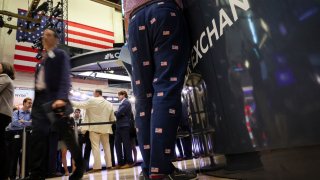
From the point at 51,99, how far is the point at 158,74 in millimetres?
1196

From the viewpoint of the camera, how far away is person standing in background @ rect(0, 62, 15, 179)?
8.93 feet

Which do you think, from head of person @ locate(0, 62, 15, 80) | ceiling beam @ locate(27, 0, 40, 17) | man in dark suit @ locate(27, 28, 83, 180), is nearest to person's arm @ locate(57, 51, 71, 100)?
man in dark suit @ locate(27, 28, 83, 180)

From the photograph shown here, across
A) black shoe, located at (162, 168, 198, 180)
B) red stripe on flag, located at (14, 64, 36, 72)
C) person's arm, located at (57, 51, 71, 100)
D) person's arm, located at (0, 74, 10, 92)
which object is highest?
red stripe on flag, located at (14, 64, 36, 72)

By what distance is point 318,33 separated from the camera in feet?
2.24

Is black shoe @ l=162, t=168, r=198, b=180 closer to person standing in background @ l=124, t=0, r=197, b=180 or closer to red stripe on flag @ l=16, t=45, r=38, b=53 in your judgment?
person standing in background @ l=124, t=0, r=197, b=180

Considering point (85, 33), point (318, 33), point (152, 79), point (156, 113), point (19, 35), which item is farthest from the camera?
point (85, 33)

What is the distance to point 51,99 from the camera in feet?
6.88

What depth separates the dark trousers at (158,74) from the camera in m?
1.14

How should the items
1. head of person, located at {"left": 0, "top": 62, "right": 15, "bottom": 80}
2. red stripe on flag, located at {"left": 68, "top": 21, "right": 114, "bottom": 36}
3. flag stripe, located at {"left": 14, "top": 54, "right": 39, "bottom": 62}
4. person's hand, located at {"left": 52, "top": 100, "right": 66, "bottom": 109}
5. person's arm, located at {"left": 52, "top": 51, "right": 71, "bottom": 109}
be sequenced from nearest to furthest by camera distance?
1. person's hand, located at {"left": 52, "top": 100, "right": 66, "bottom": 109}
2. person's arm, located at {"left": 52, "top": 51, "right": 71, "bottom": 109}
3. head of person, located at {"left": 0, "top": 62, "right": 15, "bottom": 80}
4. flag stripe, located at {"left": 14, "top": 54, "right": 39, "bottom": 62}
5. red stripe on flag, located at {"left": 68, "top": 21, "right": 114, "bottom": 36}

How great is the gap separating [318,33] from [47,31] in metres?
2.13

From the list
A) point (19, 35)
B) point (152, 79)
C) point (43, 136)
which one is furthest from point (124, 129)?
point (19, 35)

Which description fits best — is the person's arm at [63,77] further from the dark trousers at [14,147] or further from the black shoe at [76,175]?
the dark trousers at [14,147]

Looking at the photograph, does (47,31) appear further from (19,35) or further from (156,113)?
(19,35)

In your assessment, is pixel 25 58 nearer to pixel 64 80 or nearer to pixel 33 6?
pixel 33 6
